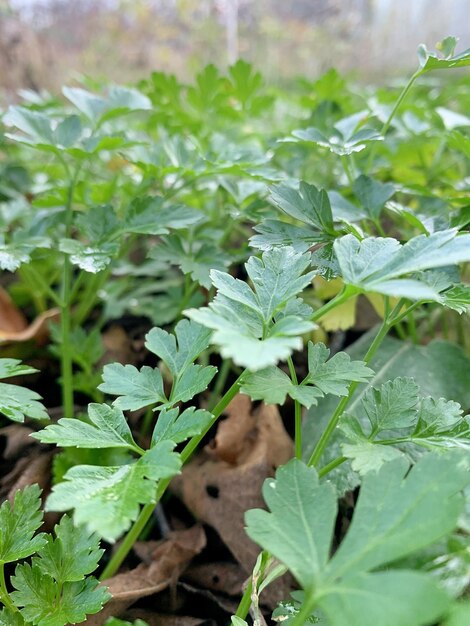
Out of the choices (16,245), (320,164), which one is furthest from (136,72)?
(16,245)

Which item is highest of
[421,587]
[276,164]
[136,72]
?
[136,72]

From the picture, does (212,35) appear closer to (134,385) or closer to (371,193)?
(371,193)

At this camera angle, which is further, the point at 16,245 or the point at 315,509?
the point at 16,245

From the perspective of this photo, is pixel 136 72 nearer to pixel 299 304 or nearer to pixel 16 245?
pixel 16 245

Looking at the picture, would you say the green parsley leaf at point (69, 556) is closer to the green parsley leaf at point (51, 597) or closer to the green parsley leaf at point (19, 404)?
the green parsley leaf at point (51, 597)

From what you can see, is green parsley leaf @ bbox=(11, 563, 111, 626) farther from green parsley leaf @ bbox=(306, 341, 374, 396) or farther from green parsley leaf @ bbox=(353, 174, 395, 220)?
green parsley leaf @ bbox=(353, 174, 395, 220)

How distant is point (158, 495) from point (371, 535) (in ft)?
0.78

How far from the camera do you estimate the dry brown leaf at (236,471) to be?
2.56 ft

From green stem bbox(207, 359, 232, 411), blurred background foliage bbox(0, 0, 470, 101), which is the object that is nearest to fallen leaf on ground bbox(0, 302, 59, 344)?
green stem bbox(207, 359, 232, 411)

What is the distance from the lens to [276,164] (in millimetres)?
1165

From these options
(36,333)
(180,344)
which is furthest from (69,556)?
(36,333)

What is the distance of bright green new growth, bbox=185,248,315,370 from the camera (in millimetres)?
429

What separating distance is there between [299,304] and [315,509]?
0.21 m

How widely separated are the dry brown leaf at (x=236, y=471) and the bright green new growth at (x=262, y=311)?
37 cm
